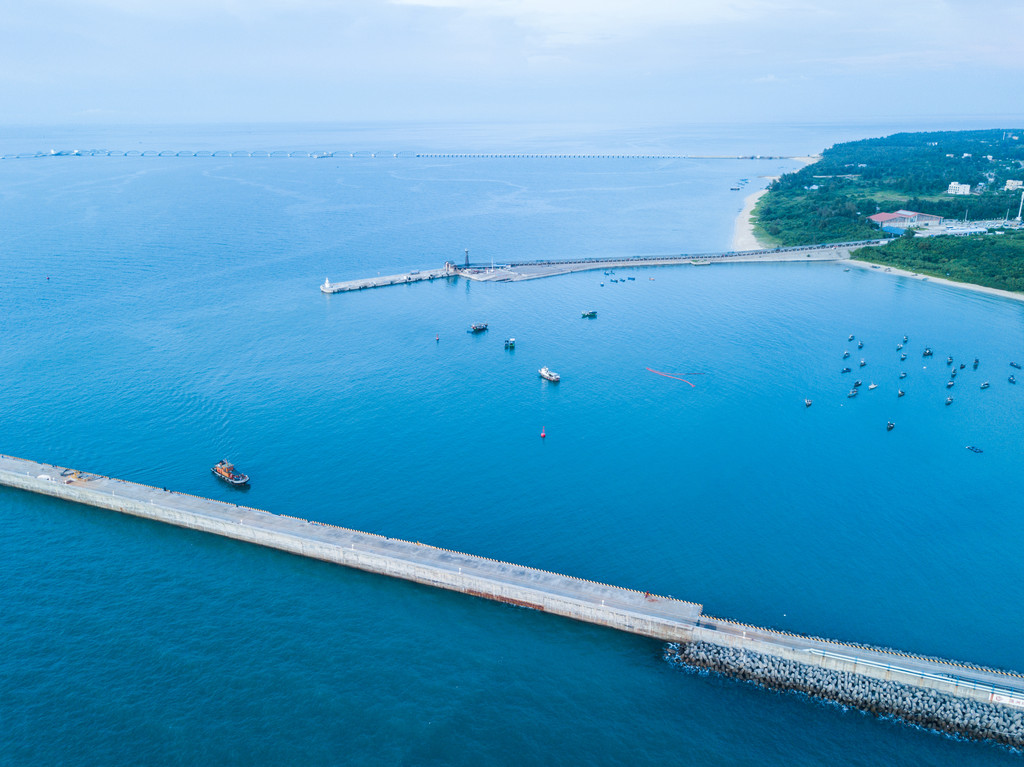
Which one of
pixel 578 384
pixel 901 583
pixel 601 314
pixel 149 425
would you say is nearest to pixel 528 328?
pixel 601 314

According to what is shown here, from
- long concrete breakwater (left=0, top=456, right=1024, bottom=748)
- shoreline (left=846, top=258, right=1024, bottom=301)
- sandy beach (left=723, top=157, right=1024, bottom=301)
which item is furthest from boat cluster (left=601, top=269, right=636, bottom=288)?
long concrete breakwater (left=0, top=456, right=1024, bottom=748)

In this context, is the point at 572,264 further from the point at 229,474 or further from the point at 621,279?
the point at 229,474

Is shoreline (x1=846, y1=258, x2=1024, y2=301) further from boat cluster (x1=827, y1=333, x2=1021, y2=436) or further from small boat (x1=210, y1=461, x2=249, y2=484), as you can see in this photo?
small boat (x1=210, y1=461, x2=249, y2=484)

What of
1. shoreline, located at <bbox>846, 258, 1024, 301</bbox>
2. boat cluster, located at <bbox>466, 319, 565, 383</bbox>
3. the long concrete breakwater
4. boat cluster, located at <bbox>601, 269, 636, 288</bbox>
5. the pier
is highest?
shoreline, located at <bbox>846, 258, 1024, 301</bbox>

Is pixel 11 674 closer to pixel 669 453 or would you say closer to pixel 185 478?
pixel 185 478

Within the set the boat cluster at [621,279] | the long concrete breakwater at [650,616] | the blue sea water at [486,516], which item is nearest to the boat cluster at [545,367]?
the blue sea water at [486,516]

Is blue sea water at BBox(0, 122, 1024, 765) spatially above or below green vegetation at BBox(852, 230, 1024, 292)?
below
